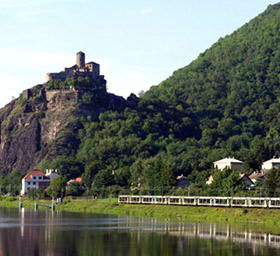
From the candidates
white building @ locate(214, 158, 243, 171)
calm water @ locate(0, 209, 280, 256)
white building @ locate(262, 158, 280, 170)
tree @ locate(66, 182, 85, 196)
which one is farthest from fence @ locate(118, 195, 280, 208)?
white building @ locate(262, 158, 280, 170)

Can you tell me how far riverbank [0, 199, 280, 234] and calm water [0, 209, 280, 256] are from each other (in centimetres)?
578

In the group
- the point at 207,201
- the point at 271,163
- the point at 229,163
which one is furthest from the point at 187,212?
the point at 271,163

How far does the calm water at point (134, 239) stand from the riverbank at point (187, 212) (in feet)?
19.0

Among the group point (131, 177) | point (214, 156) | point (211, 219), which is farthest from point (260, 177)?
point (211, 219)

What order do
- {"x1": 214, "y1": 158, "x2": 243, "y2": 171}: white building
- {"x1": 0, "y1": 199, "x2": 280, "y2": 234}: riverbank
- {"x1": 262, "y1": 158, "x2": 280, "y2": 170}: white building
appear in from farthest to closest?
{"x1": 214, "y1": 158, "x2": 243, "y2": 171}: white building < {"x1": 262, "y1": 158, "x2": 280, "y2": 170}: white building < {"x1": 0, "y1": 199, "x2": 280, "y2": 234}: riverbank

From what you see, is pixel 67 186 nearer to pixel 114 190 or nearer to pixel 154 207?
pixel 114 190

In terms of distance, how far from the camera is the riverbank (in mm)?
85938

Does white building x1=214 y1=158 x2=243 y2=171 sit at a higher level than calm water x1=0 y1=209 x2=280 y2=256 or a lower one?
higher

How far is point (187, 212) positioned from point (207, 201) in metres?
6.16

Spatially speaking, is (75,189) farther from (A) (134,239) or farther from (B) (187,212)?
(A) (134,239)

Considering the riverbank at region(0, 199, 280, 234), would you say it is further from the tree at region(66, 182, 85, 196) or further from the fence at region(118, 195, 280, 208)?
the tree at region(66, 182, 85, 196)

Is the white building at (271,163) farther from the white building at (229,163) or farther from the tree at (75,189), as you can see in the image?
the tree at (75,189)

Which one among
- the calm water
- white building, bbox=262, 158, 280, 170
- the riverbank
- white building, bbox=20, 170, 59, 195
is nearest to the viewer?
the calm water

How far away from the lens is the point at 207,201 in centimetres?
10488
